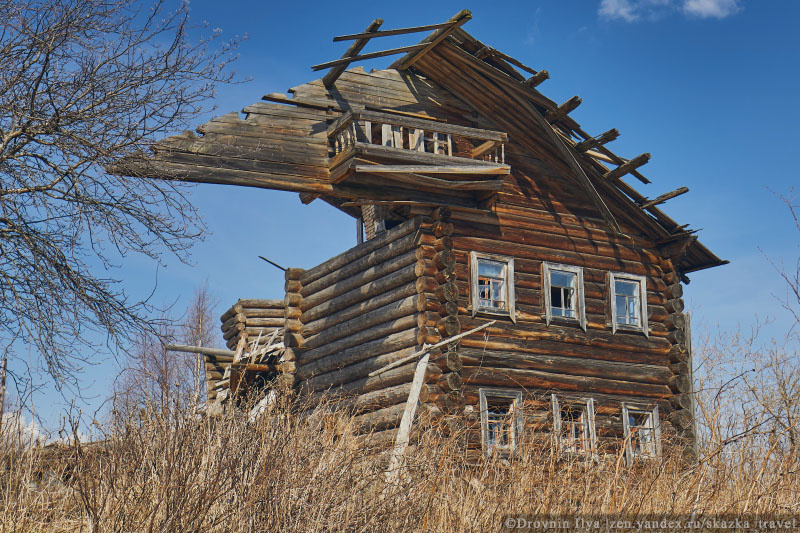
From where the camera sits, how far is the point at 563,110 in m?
17.2

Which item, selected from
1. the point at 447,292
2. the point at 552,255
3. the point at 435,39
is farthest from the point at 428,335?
the point at 435,39

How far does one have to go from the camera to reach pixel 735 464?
845cm

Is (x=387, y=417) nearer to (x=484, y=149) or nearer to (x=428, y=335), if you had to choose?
(x=428, y=335)

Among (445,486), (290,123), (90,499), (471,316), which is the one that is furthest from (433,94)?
(90,499)

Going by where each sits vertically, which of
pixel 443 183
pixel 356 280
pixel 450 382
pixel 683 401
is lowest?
pixel 683 401

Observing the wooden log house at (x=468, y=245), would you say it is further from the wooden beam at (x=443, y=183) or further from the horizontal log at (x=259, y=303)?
the horizontal log at (x=259, y=303)

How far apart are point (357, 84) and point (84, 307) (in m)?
7.89

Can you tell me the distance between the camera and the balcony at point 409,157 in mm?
15289

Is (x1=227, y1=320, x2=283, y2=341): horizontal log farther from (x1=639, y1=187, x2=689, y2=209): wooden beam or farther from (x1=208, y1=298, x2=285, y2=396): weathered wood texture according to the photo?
(x1=639, y1=187, x2=689, y2=209): wooden beam

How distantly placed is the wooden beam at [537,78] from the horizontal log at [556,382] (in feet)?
18.1

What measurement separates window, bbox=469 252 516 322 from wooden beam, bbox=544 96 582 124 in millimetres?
2971

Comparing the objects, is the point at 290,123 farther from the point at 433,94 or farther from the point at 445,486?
the point at 445,486

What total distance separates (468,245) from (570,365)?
3080 mm

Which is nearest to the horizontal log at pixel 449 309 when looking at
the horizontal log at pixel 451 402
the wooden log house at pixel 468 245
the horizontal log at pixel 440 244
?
the wooden log house at pixel 468 245
